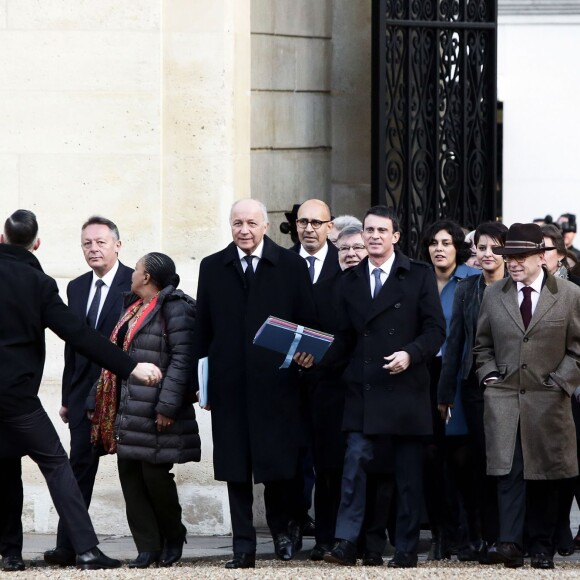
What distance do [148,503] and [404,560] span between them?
1365 mm

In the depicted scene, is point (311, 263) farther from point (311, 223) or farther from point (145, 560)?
point (145, 560)

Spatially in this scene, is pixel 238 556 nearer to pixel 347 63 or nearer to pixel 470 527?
pixel 470 527

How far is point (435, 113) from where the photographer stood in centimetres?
1165

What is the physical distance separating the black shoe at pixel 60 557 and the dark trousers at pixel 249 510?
88 cm

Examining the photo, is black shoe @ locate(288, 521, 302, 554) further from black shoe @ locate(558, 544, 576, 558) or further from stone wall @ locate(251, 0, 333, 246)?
stone wall @ locate(251, 0, 333, 246)

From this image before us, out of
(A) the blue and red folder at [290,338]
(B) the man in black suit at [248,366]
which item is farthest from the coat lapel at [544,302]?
(B) the man in black suit at [248,366]

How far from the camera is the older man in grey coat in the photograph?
8.42 meters

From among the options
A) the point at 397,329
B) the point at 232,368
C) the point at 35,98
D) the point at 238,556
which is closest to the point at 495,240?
the point at 397,329

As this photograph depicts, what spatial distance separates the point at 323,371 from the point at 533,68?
1404 cm

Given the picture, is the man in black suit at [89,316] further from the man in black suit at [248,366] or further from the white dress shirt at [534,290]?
the white dress shirt at [534,290]

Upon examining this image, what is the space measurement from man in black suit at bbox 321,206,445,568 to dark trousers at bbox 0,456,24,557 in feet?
5.20

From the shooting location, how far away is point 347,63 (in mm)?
12414

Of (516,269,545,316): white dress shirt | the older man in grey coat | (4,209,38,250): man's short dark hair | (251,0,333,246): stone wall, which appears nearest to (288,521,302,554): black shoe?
the older man in grey coat

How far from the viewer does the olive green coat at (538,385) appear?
27.7ft
